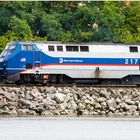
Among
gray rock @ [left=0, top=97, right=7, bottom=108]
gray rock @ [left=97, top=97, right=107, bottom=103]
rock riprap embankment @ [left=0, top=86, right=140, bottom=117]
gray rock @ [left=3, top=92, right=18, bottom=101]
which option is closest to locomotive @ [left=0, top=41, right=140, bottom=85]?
rock riprap embankment @ [left=0, top=86, right=140, bottom=117]

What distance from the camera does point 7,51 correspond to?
163ft

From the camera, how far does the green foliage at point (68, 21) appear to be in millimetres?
64375

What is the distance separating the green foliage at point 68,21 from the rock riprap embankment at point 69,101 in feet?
59.7

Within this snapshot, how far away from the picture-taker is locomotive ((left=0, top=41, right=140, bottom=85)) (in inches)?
1902

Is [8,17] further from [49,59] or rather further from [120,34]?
[49,59]

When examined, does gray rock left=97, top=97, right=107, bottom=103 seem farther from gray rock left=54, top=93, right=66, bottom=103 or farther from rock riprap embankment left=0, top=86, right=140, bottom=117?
gray rock left=54, top=93, right=66, bottom=103

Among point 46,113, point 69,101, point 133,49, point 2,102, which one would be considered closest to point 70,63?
point 133,49

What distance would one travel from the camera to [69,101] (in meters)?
43.2

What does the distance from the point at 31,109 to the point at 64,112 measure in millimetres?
1572

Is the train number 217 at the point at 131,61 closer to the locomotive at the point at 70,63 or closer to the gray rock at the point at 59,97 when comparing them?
the locomotive at the point at 70,63

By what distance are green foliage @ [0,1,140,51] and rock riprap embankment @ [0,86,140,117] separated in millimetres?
18185
